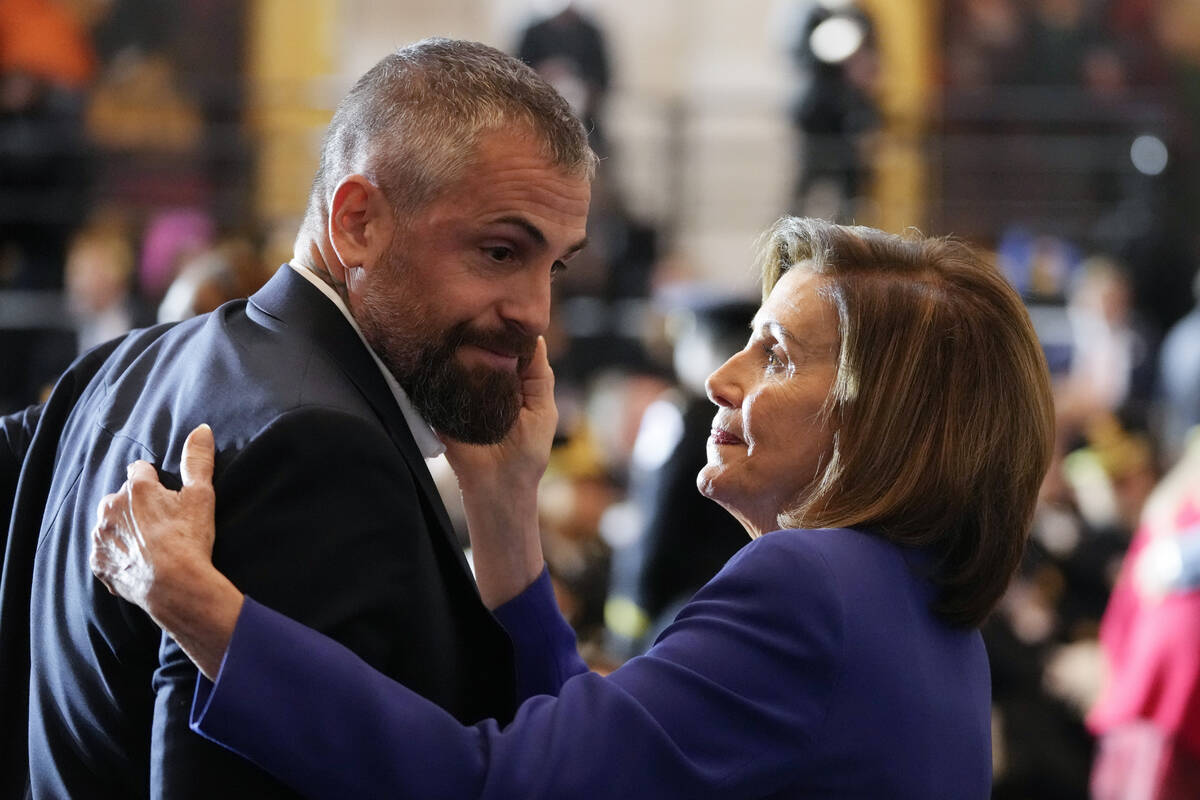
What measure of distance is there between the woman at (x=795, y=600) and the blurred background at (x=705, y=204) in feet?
6.86

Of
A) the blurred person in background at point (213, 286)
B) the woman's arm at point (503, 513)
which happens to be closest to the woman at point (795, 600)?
the woman's arm at point (503, 513)

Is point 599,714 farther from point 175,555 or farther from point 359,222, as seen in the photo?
point 359,222

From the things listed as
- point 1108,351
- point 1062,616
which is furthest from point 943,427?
point 1108,351

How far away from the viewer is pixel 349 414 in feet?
5.61

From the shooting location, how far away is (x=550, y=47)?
8.91 metres

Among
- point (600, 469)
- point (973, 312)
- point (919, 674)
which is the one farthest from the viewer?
point (600, 469)

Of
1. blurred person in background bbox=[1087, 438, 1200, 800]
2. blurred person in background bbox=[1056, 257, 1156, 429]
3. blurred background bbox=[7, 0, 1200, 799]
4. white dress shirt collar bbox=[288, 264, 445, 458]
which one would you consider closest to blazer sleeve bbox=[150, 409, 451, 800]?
white dress shirt collar bbox=[288, 264, 445, 458]

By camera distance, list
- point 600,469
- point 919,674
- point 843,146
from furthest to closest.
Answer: point 843,146 < point 600,469 < point 919,674

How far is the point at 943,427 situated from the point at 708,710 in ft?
1.60

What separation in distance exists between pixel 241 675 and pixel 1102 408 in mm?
6256

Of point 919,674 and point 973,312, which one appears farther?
point 973,312

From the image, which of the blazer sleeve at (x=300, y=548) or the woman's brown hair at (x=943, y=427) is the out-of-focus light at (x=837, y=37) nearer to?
the woman's brown hair at (x=943, y=427)

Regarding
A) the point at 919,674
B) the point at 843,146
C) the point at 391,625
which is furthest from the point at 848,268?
the point at 843,146

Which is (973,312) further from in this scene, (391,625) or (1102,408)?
(1102,408)
